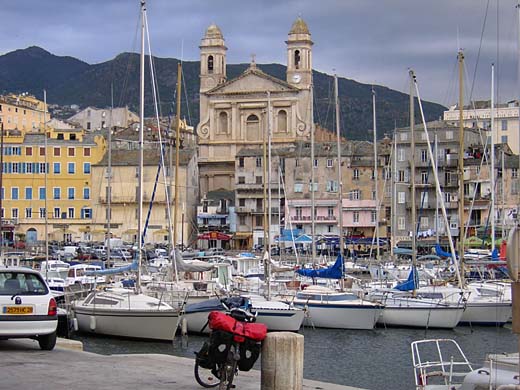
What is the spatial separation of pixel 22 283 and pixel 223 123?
9890 cm

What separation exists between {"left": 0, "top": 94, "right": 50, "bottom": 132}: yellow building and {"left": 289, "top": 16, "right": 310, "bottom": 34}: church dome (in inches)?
1379

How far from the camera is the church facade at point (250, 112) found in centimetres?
11156

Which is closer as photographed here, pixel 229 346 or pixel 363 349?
pixel 229 346

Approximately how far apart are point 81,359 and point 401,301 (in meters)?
25.7

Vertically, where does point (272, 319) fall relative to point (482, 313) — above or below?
above

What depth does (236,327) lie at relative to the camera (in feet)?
45.2

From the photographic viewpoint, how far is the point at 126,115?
12938 cm

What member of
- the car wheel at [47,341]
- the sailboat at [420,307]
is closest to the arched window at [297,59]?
the sailboat at [420,307]

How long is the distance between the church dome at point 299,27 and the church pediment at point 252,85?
706 cm

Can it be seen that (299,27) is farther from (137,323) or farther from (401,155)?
(137,323)

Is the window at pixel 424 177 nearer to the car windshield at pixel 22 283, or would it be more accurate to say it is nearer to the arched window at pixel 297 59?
the arched window at pixel 297 59

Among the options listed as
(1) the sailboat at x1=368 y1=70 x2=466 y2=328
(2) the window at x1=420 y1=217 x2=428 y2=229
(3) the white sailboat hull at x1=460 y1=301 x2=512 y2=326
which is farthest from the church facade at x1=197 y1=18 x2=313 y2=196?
(3) the white sailboat hull at x1=460 y1=301 x2=512 y2=326

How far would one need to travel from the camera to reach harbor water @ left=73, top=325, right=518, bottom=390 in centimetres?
2895

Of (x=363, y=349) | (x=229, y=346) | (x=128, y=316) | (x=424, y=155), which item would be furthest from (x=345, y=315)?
(x=424, y=155)
